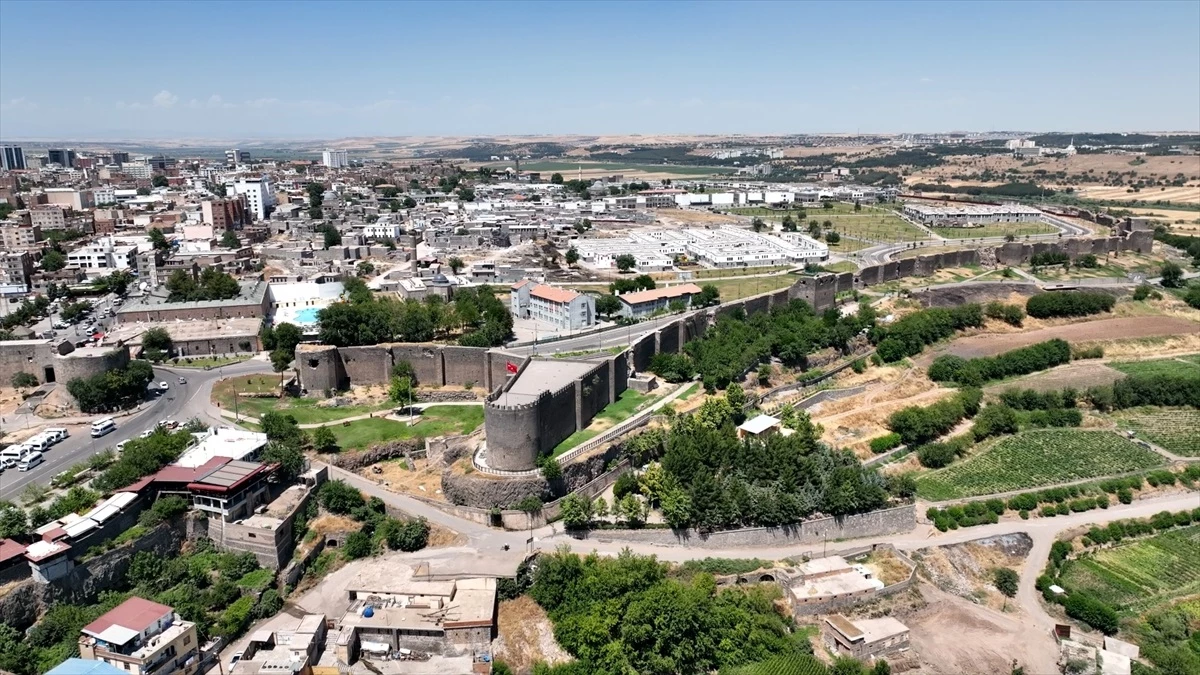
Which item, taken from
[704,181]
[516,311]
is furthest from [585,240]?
[704,181]

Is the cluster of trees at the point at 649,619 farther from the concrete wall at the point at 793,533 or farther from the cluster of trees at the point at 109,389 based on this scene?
the cluster of trees at the point at 109,389

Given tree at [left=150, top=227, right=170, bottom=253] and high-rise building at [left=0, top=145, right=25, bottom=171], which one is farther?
high-rise building at [left=0, top=145, right=25, bottom=171]

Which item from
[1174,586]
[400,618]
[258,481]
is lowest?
[1174,586]

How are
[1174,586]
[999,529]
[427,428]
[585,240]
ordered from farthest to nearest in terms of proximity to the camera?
[585,240] → [427,428] → [999,529] → [1174,586]

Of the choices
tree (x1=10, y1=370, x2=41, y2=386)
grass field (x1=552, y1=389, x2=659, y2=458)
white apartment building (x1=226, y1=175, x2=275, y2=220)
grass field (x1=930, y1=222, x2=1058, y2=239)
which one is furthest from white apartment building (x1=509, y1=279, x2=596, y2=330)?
white apartment building (x1=226, y1=175, x2=275, y2=220)

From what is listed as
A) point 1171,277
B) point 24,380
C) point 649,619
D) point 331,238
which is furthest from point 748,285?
point 24,380

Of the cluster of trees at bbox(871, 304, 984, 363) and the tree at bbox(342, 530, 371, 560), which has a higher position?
the cluster of trees at bbox(871, 304, 984, 363)

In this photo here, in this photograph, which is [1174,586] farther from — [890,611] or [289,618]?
[289,618]

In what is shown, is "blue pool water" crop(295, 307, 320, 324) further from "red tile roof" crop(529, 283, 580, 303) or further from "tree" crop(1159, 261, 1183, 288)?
"tree" crop(1159, 261, 1183, 288)
